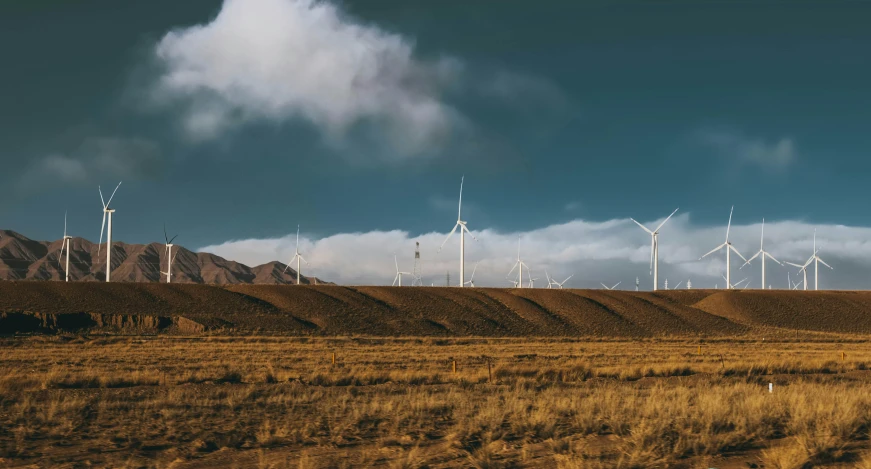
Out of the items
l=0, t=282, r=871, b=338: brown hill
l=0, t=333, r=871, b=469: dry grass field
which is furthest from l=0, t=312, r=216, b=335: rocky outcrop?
l=0, t=333, r=871, b=469: dry grass field

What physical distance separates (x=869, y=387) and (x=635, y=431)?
18017 millimetres

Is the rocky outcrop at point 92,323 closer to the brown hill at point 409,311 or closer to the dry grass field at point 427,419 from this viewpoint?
the brown hill at point 409,311

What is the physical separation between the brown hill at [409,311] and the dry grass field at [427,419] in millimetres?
44333

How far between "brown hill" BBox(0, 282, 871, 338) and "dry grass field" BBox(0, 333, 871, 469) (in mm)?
44333

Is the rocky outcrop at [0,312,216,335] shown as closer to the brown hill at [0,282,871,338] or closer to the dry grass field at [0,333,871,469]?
the brown hill at [0,282,871,338]

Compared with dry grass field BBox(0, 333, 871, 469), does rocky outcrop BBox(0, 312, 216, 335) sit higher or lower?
lower

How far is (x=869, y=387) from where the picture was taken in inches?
1150

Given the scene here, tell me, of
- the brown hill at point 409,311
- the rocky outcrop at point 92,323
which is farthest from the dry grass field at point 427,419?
the brown hill at point 409,311

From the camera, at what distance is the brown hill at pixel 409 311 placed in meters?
80.1

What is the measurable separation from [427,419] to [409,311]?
7969cm

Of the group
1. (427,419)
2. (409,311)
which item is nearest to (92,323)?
(409,311)

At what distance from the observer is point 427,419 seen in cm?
2000

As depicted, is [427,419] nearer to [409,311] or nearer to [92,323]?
[92,323]

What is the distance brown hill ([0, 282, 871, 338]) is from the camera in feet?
263
